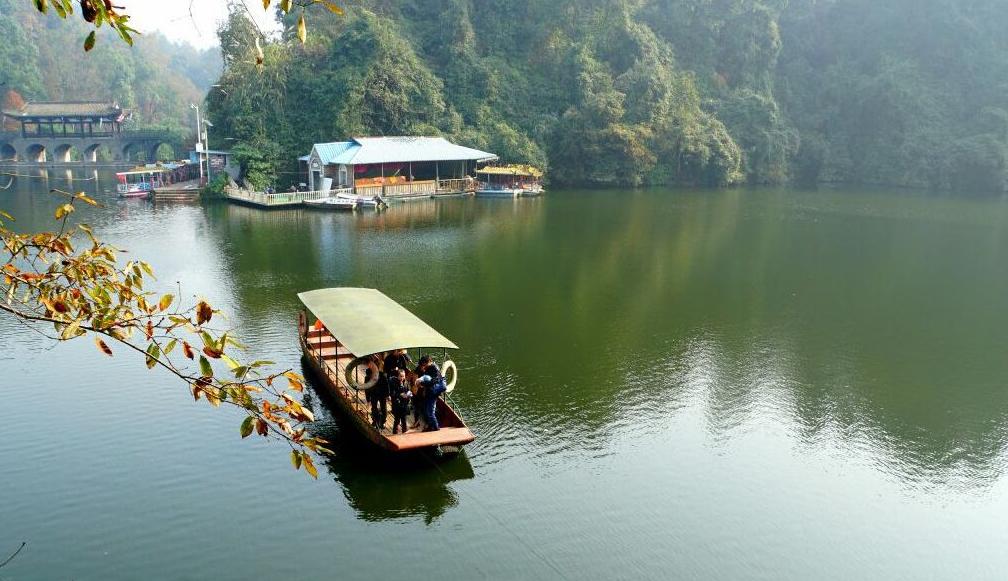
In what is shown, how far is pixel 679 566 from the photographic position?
1155 cm

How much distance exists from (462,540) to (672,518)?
3.68m

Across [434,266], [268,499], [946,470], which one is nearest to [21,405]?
[268,499]

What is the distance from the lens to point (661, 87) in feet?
210

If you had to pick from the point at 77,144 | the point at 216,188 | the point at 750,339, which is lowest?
the point at 750,339

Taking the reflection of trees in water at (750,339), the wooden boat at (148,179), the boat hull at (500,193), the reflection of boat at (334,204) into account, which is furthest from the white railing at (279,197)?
the reflection of trees in water at (750,339)

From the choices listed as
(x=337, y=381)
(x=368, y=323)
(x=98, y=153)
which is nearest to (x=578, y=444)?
(x=368, y=323)

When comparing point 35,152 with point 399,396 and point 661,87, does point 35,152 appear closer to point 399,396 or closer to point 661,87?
point 661,87

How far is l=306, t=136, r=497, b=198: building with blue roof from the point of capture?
50000mm

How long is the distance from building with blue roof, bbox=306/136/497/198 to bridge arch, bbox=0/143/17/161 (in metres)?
45.4

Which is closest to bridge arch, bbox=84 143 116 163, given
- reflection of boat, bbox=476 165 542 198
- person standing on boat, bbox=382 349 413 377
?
reflection of boat, bbox=476 165 542 198

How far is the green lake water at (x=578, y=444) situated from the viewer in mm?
11680

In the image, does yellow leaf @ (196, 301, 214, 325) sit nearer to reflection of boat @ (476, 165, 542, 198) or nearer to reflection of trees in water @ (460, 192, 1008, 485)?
reflection of trees in water @ (460, 192, 1008, 485)

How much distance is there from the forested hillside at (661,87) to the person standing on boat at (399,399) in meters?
41.9

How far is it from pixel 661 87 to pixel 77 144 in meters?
57.9
